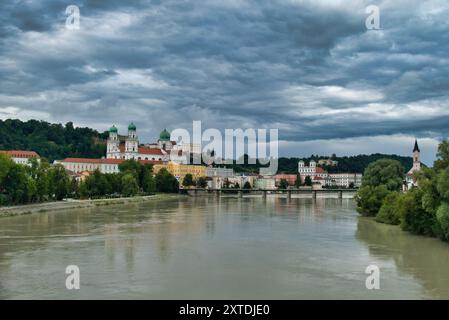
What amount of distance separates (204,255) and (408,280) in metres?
7.20

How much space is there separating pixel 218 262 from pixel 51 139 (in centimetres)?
12179

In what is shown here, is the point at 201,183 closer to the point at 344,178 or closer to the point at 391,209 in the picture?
the point at 344,178

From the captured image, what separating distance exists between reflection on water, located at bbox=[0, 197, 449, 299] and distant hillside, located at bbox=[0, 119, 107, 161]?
98567 millimetres

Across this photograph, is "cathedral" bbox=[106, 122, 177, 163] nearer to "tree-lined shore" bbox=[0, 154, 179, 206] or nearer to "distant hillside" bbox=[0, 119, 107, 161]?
"distant hillside" bbox=[0, 119, 107, 161]

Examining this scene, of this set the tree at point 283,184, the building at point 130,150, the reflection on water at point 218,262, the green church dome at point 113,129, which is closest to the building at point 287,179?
the tree at point 283,184

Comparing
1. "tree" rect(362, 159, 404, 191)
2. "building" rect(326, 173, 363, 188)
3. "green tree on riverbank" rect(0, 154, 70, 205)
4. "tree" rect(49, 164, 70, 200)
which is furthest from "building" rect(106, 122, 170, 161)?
"tree" rect(362, 159, 404, 191)

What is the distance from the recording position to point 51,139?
133m

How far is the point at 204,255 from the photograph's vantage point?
19672mm

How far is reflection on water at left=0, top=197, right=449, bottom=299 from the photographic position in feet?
45.3

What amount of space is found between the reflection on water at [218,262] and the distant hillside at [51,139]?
98.6 meters

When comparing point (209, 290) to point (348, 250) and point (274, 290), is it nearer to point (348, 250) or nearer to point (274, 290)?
point (274, 290)

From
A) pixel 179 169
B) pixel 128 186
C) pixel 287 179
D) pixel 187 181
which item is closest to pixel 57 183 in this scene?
pixel 128 186

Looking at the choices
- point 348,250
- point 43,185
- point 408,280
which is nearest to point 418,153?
point 43,185

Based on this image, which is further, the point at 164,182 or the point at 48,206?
the point at 164,182
